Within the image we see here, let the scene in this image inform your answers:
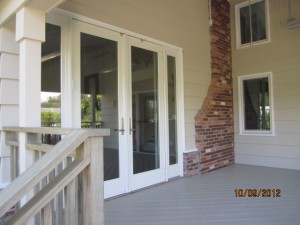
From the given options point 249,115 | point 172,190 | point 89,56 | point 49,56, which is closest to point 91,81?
point 89,56

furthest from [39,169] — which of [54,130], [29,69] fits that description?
[29,69]

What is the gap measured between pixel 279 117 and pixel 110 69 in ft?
13.0

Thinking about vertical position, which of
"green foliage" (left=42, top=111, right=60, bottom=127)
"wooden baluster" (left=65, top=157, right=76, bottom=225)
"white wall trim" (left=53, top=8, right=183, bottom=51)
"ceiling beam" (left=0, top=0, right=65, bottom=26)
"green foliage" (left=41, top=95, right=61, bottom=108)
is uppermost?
"white wall trim" (left=53, top=8, right=183, bottom=51)

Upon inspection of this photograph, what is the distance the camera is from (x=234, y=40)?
21.0 feet

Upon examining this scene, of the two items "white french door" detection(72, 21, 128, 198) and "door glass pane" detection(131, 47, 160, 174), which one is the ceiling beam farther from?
"door glass pane" detection(131, 47, 160, 174)

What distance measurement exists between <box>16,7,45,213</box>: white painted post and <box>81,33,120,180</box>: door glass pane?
1.15m

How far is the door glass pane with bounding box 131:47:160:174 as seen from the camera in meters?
4.14

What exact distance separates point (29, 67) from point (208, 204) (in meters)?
2.70

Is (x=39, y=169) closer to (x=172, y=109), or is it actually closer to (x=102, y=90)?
(x=102, y=90)

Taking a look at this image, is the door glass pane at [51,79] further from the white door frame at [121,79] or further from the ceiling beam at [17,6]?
the ceiling beam at [17,6]

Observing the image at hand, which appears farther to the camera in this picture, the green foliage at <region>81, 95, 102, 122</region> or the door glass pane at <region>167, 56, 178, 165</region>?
the door glass pane at <region>167, 56, 178, 165</region>

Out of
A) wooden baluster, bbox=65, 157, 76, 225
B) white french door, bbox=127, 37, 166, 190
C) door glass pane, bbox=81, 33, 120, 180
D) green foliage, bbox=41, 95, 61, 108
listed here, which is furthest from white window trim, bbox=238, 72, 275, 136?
wooden baluster, bbox=65, 157, 76, 225
